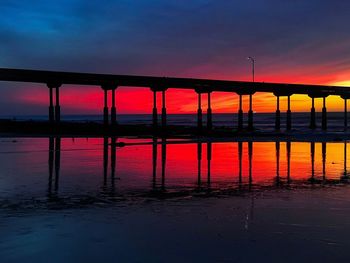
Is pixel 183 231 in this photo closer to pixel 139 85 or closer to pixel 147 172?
pixel 147 172

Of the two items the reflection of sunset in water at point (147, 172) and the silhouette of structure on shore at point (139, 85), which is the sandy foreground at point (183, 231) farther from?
the silhouette of structure on shore at point (139, 85)

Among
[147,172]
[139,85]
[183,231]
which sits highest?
[139,85]

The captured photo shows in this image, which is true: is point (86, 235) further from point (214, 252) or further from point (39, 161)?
point (39, 161)

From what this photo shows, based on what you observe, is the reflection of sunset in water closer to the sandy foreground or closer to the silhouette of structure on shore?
the sandy foreground

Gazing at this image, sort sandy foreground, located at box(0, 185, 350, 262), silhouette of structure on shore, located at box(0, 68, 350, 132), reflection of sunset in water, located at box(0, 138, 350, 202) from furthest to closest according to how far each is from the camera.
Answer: silhouette of structure on shore, located at box(0, 68, 350, 132) < reflection of sunset in water, located at box(0, 138, 350, 202) < sandy foreground, located at box(0, 185, 350, 262)

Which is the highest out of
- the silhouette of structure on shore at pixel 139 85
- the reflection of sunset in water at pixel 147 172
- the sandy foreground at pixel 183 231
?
the silhouette of structure on shore at pixel 139 85

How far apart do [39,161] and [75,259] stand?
16.0 metres

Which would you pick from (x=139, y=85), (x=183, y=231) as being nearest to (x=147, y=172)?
(x=183, y=231)

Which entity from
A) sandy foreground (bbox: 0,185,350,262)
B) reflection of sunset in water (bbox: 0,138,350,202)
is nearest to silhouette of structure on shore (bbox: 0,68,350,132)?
reflection of sunset in water (bbox: 0,138,350,202)

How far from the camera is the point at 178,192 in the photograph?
13219 mm

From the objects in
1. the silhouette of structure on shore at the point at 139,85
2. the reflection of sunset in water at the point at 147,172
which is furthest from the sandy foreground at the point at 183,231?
the silhouette of structure on shore at the point at 139,85

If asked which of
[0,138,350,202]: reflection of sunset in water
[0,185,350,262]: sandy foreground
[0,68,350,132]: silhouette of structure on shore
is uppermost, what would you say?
[0,68,350,132]: silhouette of structure on shore

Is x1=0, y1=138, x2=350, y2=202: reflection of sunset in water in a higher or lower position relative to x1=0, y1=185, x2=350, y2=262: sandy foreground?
higher

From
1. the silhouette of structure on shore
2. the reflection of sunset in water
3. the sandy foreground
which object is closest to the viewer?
the sandy foreground
